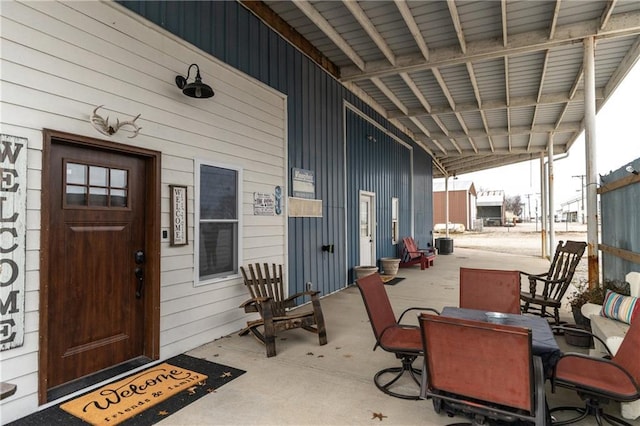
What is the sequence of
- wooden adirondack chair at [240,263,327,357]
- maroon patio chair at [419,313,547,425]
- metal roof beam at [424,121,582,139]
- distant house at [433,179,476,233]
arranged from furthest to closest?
distant house at [433,179,476,233] → metal roof beam at [424,121,582,139] → wooden adirondack chair at [240,263,327,357] → maroon patio chair at [419,313,547,425]

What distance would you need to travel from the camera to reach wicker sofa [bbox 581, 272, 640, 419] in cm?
240

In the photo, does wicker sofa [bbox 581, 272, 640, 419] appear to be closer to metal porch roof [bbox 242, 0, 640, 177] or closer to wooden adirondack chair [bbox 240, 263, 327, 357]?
wooden adirondack chair [bbox 240, 263, 327, 357]

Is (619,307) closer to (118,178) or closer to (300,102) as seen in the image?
(118,178)

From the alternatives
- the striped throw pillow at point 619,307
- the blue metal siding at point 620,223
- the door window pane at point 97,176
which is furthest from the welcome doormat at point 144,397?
the blue metal siding at point 620,223

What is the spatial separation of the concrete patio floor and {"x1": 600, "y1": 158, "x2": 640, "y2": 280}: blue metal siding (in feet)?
3.26

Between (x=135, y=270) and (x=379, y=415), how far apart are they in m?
2.51

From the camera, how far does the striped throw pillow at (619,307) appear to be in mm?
3064

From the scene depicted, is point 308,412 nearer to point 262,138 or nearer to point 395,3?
point 262,138

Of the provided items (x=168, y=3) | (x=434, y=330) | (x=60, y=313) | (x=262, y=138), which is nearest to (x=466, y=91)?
(x=262, y=138)

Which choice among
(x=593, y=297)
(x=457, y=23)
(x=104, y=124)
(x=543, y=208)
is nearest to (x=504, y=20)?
(x=457, y=23)

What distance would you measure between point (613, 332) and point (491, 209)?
43.7 m

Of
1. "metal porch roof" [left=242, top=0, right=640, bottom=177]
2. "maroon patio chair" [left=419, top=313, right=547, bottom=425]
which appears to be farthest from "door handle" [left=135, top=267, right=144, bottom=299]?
"metal porch roof" [left=242, top=0, right=640, bottom=177]

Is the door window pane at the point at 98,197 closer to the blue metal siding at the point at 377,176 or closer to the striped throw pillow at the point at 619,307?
the striped throw pillow at the point at 619,307

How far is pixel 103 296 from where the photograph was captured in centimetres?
313
